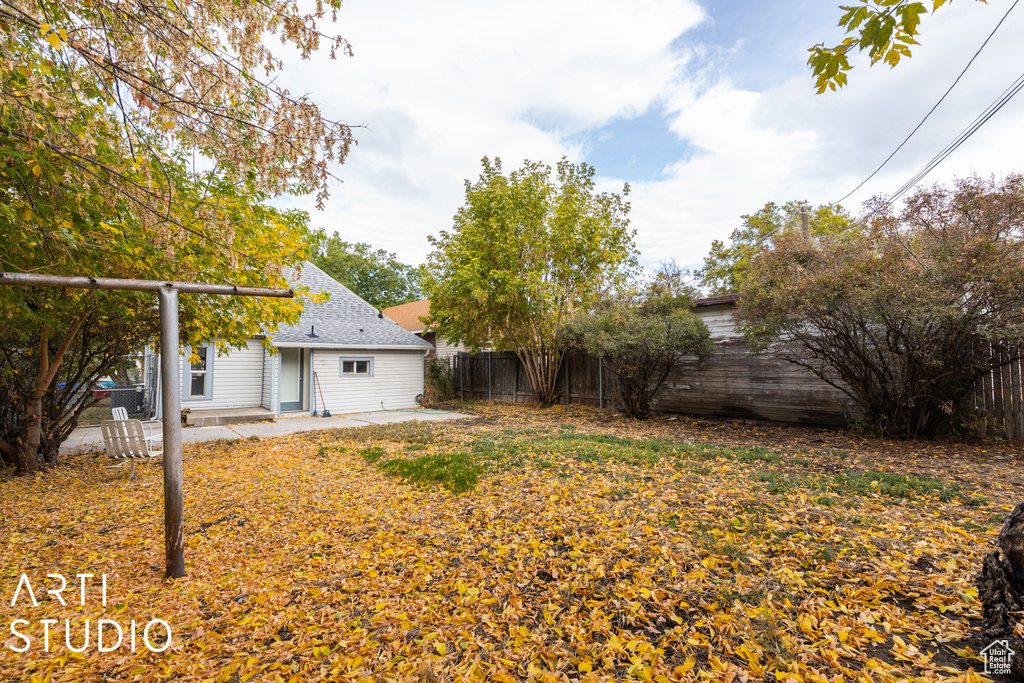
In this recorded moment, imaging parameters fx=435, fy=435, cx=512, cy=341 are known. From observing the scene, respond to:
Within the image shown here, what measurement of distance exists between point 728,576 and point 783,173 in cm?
1436

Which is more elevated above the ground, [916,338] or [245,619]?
[916,338]

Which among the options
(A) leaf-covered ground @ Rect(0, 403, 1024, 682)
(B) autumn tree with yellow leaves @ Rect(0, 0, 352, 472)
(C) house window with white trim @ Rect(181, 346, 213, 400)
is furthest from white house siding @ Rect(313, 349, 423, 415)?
(B) autumn tree with yellow leaves @ Rect(0, 0, 352, 472)

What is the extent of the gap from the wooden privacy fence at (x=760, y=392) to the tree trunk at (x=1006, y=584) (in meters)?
5.62

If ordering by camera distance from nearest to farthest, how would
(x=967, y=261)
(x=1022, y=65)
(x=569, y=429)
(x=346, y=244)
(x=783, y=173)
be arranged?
1. (x=967, y=261)
2. (x=1022, y=65)
3. (x=569, y=429)
4. (x=783, y=173)
5. (x=346, y=244)

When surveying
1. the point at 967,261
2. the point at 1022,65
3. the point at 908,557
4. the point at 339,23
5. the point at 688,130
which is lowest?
the point at 908,557

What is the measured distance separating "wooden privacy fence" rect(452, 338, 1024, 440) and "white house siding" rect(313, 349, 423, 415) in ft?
19.1

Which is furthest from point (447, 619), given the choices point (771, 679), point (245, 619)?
point (771, 679)

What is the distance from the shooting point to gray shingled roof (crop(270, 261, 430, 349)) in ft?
42.4

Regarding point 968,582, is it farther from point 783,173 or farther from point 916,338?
point 783,173

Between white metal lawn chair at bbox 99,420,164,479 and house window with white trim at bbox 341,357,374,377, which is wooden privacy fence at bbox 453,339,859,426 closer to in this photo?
house window with white trim at bbox 341,357,374,377

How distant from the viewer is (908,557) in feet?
9.68

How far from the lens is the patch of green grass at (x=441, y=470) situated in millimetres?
5164

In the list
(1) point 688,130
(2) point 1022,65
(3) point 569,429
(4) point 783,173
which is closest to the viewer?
(2) point 1022,65

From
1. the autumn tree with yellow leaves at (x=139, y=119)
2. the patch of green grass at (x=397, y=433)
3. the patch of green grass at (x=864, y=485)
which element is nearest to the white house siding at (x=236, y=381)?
the patch of green grass at (x=397, y=433)
